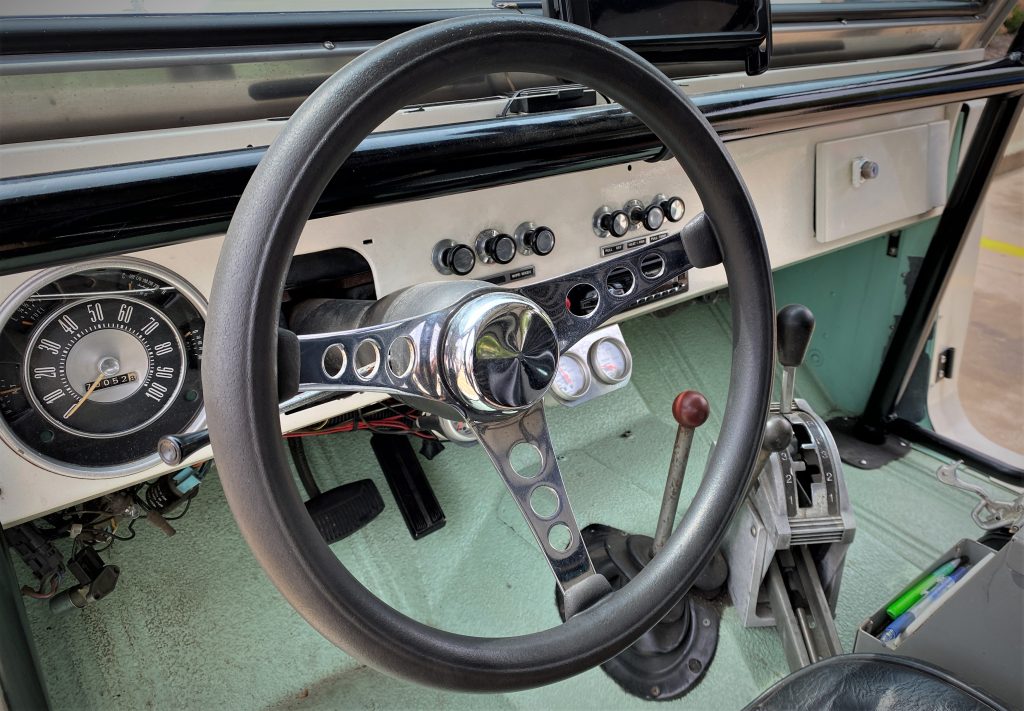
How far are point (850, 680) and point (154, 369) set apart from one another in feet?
3.59

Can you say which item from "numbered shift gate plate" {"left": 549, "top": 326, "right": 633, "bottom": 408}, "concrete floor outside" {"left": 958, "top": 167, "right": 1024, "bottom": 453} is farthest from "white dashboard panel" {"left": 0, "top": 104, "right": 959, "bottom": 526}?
"concrete floor outside" {"left": 958, "top": 167, "right": 1024, "bottom": 453}

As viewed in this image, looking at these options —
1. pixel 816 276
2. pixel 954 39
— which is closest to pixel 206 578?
pixel 816 276

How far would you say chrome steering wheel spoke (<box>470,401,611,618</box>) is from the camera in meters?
0.74

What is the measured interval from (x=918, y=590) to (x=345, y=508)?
47.9 inches

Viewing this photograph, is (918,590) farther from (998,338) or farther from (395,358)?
(998,338)

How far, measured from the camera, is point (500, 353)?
2.21ft

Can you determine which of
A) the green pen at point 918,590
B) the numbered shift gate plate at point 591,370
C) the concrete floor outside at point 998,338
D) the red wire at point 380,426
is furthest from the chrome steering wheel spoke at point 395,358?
the concrete floor outside at point 998,338

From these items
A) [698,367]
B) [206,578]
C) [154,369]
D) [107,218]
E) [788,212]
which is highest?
[107,218]

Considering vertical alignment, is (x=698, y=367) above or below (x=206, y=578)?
below

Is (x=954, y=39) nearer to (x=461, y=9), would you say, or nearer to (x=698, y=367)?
(x=698, y=367)

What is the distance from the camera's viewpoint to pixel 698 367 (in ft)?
7.56

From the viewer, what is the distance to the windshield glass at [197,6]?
40.6 inches

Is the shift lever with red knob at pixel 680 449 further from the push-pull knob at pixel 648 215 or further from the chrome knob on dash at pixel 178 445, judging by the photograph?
the chrome knob on dash at pixel 178 445

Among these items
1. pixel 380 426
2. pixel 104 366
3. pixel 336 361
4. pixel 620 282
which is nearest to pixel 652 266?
pixel 620 282
